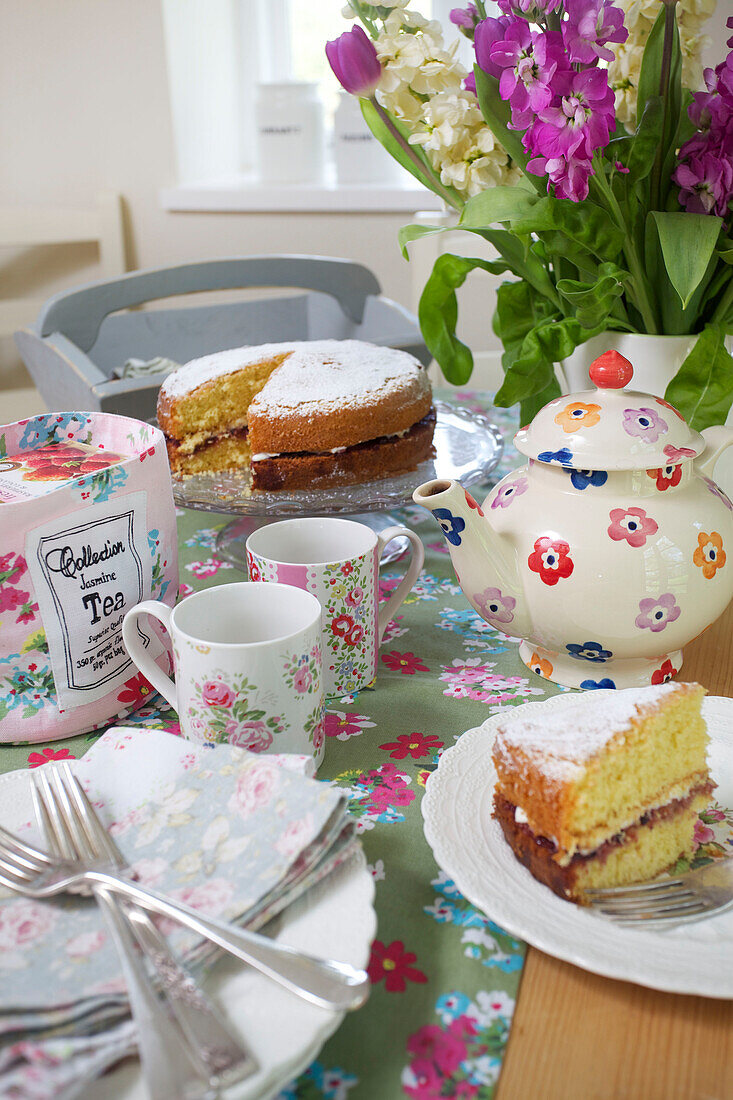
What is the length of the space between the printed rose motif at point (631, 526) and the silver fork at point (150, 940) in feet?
1.29

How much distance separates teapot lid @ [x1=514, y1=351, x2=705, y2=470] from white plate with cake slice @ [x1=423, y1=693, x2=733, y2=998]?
22 centimetres

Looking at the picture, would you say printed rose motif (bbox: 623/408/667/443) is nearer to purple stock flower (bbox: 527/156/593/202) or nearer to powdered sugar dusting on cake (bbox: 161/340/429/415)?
purple stock flower (bbox: 527/156/593/202)

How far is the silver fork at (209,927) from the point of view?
383 mm

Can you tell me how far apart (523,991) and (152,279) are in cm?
144

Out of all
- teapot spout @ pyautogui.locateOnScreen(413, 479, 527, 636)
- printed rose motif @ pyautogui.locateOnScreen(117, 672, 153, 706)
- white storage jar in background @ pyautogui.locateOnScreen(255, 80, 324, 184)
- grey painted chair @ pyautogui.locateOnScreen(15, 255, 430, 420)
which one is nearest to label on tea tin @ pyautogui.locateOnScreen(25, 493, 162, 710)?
printed rose motif @ pyautogui.locateOnScreen(117, 672, 153, 706)

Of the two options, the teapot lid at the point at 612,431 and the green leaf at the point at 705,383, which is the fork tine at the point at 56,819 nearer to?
the teapot lid at the point at 612,431

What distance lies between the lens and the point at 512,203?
0.74 m

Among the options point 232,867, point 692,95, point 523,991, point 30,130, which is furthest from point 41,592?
point 30,130

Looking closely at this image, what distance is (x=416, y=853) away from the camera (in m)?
0.54

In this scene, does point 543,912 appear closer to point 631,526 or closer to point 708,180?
point 631,526

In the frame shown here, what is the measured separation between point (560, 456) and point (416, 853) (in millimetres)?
294

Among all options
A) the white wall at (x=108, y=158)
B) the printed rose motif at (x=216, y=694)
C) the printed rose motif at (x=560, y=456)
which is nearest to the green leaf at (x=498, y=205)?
the printed rose motif at (x=560, y=456)

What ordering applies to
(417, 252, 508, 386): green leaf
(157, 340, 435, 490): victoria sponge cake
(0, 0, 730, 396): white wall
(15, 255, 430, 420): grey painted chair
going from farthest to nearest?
(0, 0, 730, 396): white wall < (15, 255, 430, 420): grey painted chair < (157, 340, 435, 490): victoria sponge cake < (417, 252, 508, 386): green leaf

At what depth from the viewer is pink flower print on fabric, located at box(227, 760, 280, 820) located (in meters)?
0.49
